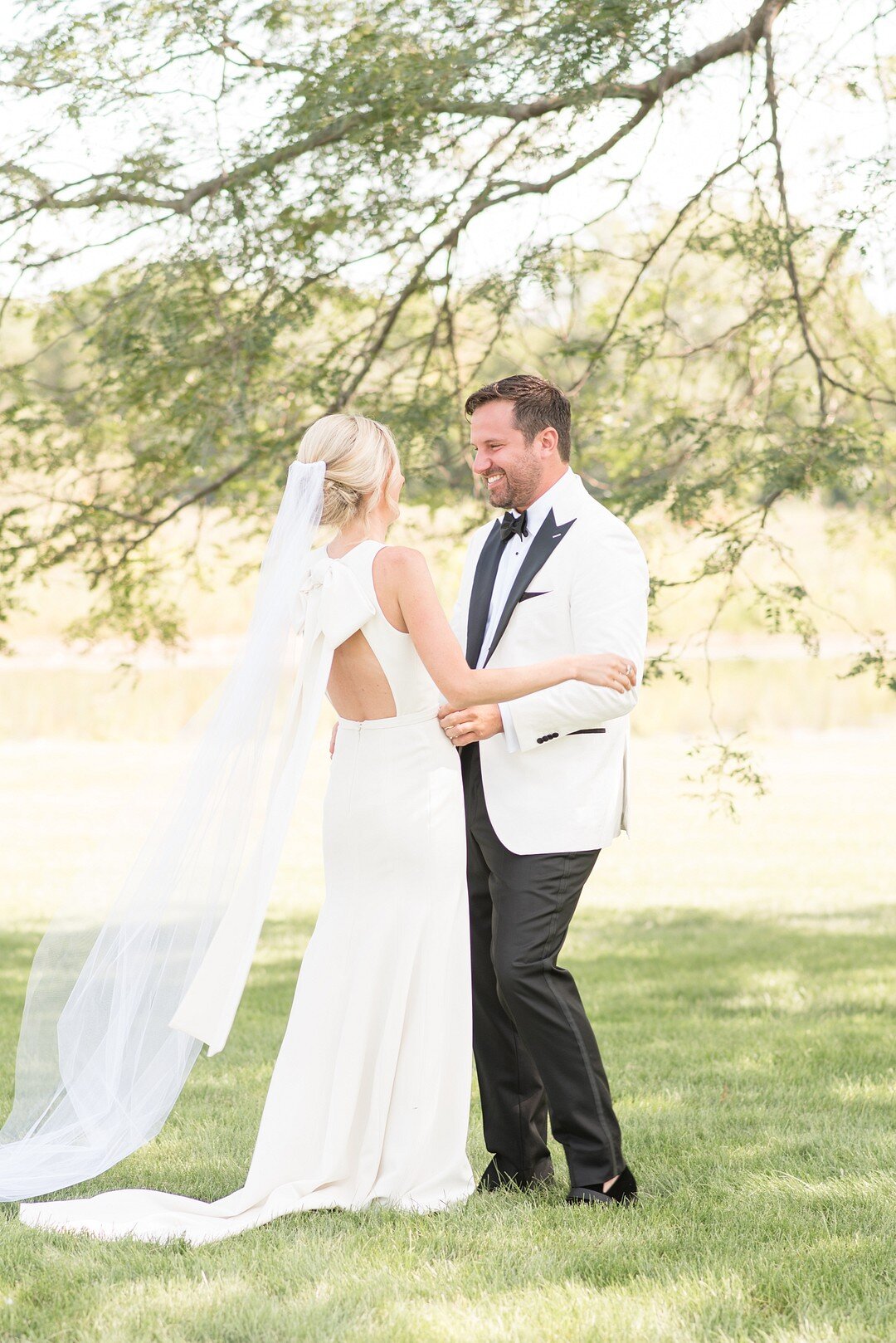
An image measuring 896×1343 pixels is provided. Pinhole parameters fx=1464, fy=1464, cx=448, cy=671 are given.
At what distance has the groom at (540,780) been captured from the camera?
394cm

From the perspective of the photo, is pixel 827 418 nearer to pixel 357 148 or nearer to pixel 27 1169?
pixel 357 148

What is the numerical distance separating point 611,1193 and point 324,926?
106 centimetres

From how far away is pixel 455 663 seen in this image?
12.8 feet

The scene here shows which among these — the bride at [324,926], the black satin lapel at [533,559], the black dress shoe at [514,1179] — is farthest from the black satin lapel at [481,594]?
the black dress shoe at [514,1179]

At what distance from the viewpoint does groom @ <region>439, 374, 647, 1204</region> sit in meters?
3.94

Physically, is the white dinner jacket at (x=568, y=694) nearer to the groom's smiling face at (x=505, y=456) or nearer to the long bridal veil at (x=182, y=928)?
the groom's smiling face at (x=505, y=456)

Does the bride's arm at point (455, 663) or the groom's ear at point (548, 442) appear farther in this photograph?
the groom's ear at point (548, 442)

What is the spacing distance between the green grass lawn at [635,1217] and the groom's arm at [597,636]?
4.20 ft

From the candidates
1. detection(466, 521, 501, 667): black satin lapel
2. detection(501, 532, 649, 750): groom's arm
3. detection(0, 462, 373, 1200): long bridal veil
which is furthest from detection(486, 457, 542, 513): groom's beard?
detection(0, 462, 373, 1200): long bridal veil

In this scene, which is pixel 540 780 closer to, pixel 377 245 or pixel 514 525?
pixel 514 525

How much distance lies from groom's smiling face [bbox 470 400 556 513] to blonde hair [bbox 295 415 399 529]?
27 centimetres

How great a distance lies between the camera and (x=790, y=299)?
23.4ft

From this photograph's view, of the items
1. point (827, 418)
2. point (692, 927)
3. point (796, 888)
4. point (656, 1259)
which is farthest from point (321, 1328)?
point (796, 888)

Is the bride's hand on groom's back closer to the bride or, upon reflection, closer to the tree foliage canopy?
the bride
